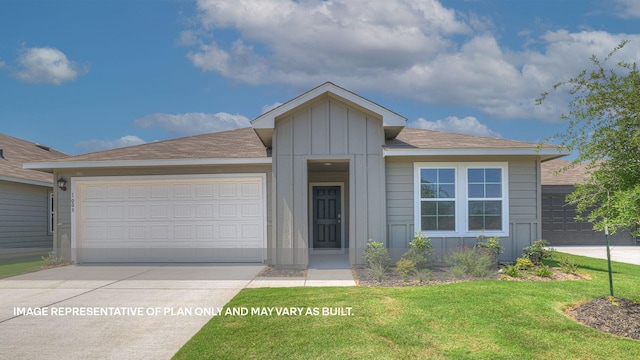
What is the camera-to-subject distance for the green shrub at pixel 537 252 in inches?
404

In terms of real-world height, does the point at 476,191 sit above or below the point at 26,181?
below

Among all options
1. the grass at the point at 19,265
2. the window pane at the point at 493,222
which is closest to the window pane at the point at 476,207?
the window pane at the point at 493,222

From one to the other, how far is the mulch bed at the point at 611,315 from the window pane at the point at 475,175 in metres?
4.34

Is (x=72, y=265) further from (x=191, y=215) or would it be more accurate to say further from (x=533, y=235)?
(x=533, y=235)

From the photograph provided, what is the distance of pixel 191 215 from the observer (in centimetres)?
1163

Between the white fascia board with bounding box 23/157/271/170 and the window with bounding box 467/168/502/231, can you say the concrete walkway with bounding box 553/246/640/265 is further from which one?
the white fascia board with bounding box 23/157/271/170

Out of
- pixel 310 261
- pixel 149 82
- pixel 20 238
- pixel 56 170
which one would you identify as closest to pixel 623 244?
pixel 310 261

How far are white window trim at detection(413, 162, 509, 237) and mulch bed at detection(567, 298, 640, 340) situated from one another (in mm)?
3937

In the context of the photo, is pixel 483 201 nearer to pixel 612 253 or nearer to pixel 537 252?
pixel 537 252

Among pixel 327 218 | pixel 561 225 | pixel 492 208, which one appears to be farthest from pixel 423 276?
pixel 561 225

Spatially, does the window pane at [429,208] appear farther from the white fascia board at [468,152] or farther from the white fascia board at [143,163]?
the white fascia board at [143,163]

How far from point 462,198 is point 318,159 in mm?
3661

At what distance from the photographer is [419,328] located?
546cm

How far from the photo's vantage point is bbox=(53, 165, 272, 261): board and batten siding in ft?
36.9
